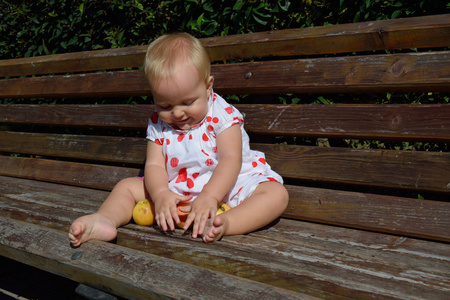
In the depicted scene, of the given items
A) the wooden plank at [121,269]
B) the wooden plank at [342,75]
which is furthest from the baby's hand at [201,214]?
the wooden plank at [342,75]

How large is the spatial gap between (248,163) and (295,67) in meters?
0.55

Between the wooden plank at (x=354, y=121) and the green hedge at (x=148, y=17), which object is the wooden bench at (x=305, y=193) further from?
the green hedge at (x=148, y=17)

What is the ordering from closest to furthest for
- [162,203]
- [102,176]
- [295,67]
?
[162,203] < [295,67] < [102,176]

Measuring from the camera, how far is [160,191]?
2.18 meters

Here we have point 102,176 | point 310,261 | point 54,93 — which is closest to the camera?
point 310,261

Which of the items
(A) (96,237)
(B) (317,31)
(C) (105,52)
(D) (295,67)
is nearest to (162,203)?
(A) (96,237)

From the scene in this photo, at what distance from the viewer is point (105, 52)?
315 cm

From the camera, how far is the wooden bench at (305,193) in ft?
4.72

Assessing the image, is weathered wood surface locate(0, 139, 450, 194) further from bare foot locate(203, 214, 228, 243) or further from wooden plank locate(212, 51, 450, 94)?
bare foot locate(203, 214, 228, 243)

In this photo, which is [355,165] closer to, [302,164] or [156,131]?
[302,164]

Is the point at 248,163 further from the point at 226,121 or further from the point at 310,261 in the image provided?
the point at 310,261

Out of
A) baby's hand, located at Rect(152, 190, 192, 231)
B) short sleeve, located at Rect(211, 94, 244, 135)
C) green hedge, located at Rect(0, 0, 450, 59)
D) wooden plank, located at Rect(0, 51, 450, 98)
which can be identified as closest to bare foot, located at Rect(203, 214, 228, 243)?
baby's hand, located at Rect(152, 190, 192, 231)

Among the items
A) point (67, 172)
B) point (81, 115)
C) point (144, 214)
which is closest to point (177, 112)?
point (144, 214)

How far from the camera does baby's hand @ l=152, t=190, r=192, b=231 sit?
1.95 meters
